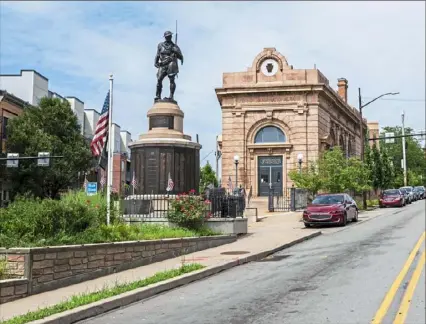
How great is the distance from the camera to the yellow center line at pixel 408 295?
733 centimetres

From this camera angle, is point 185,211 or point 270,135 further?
point 270,135

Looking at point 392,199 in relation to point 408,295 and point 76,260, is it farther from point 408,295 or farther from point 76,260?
point 76,260

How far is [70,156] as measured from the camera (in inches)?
1663

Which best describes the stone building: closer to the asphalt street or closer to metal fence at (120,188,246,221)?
metal fence at (120,188,246,221)

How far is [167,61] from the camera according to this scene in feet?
64.2

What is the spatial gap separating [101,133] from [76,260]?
569cm

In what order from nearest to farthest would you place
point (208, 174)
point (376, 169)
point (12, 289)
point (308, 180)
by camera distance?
point (12, 289) < point (308, 180) < point (376, 169) < point (208, 174)

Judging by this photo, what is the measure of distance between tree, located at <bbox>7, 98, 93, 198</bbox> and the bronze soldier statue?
2342cm

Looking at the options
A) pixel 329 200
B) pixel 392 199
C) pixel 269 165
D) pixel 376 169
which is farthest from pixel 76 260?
pixel 376 169

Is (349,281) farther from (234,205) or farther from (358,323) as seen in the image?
(234,205)

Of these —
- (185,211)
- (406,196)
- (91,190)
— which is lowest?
(185,211)

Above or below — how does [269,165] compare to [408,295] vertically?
above

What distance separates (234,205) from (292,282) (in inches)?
320

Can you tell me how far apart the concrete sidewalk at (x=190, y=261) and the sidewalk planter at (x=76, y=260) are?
167 millimetres
